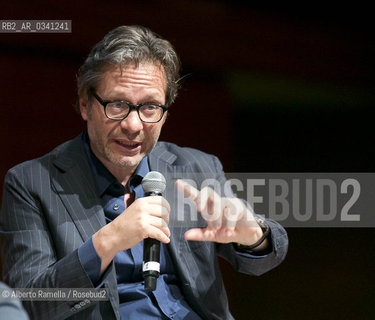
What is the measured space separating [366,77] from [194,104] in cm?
89

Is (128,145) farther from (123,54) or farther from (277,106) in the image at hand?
(277,106)

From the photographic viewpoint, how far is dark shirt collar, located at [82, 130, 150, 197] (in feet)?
6.08

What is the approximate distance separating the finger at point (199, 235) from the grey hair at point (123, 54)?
63 centimetres

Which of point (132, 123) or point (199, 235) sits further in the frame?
point (132, 123)

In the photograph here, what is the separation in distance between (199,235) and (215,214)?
0.07 m

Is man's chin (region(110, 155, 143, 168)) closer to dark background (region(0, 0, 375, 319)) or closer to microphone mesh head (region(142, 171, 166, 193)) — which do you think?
microphone mesh head (region(142, 171, 166, 193))

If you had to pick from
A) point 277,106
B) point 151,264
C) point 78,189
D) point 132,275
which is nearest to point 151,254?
point 151,264

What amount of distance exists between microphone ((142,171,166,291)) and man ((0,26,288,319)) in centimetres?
6

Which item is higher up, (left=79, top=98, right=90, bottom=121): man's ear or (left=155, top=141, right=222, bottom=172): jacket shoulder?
(left=79, top=98, right=90, bottom=121): man's ear

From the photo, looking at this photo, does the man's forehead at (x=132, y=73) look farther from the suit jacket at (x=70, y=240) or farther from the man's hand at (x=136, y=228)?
the man's hand at (x=136, y=228)

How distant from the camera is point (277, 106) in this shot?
2.93 metres

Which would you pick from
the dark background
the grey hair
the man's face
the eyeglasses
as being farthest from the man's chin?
the dark background

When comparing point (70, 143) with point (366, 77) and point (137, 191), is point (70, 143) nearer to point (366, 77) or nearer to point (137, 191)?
point (137, 191)

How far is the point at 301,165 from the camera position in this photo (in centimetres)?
291
